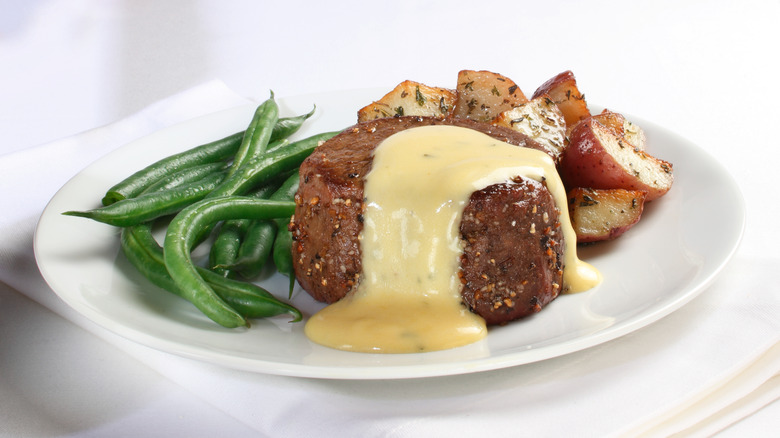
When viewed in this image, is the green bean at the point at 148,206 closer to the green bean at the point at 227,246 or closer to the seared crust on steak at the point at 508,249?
the green bean at the point at 227,246

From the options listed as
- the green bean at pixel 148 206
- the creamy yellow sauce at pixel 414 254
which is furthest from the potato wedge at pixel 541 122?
the green bean at pixel 148 206

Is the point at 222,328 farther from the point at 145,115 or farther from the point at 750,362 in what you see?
the point at 145,115

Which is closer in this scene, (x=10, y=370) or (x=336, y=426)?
(x=336, y=426)

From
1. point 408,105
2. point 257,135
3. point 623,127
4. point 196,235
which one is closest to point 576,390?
point 196,235

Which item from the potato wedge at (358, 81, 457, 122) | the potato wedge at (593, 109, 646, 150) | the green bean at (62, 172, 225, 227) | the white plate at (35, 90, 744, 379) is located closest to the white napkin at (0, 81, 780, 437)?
the white plate at (35, 90, 744, 379)

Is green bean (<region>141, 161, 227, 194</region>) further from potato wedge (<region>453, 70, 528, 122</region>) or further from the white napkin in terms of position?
potato wedge (<region>453, 70, 528, 122</region>)

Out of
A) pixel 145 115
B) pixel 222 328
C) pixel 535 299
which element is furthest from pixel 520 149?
pixel 145 115
